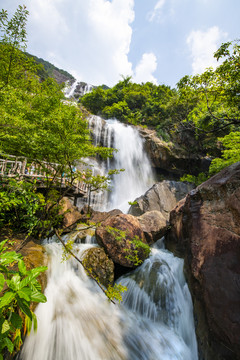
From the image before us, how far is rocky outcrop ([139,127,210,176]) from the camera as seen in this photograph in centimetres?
2097

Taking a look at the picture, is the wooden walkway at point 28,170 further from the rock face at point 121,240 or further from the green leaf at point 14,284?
the green leaf at point 14,284

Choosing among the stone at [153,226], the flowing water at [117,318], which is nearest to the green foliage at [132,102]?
the stone at [153,226]

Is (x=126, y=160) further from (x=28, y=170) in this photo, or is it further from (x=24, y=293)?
(x=24, y=293)

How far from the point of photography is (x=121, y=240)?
6492 mm

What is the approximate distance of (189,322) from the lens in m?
4.72

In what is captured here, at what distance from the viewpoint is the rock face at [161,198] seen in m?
12.8

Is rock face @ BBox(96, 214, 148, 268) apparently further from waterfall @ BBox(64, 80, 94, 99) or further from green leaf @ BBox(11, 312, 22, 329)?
waterfall @ BBox(64, 80, 94, 99)

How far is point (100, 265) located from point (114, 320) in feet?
5.59

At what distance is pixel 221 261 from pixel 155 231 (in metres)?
5.07

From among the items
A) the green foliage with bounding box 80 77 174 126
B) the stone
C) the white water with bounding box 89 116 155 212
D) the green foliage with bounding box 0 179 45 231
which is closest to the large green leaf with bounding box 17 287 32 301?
the green foliage with bounding box 0 179 45 231

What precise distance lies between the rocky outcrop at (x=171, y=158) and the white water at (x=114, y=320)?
1652cm

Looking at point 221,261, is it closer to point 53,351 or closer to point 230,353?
point 230,353

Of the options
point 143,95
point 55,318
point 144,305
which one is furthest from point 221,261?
point 143,95

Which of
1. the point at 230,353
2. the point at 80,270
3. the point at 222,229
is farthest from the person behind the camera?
the point at 80,270
